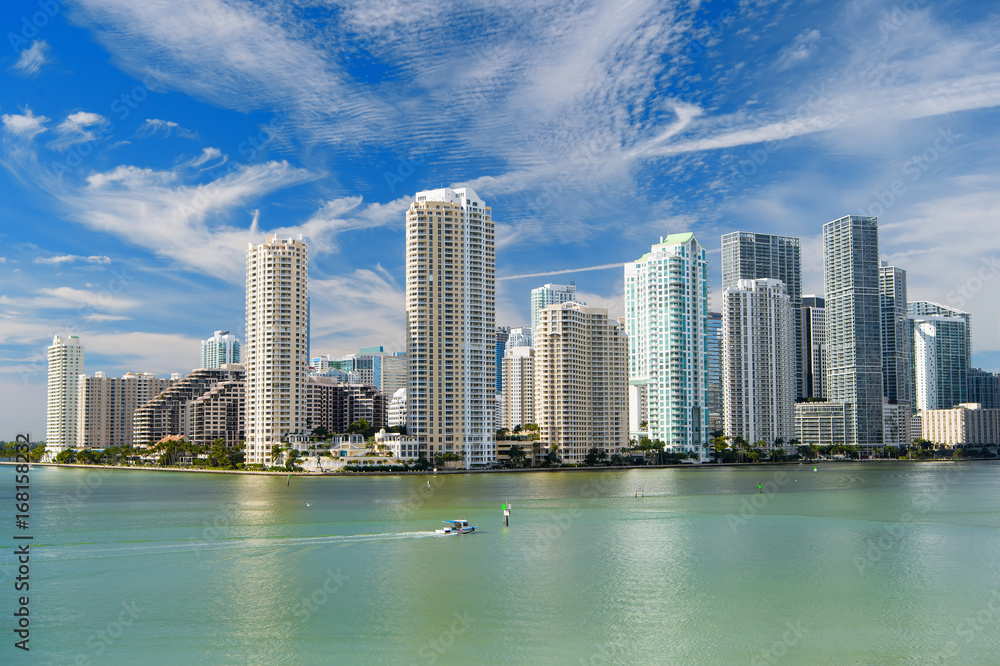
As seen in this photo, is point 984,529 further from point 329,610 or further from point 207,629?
point 207,629

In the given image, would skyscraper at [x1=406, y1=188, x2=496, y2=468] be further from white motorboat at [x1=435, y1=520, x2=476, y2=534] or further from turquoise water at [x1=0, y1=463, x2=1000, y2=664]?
white motorboat at [x1=435, y1=520, x2=476, y2=534]

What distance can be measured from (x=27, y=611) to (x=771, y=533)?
59.1 m

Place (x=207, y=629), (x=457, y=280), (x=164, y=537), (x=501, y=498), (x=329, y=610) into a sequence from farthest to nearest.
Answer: (x=457, y=280)
(x=501, y=498)
(x=164, y=537)
(x=329, y=610)
(x=207, y=629)

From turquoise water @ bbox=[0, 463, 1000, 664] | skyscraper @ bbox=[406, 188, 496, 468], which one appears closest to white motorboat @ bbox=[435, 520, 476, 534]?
turquoise water @ bbox=[0, 463, 1000, 664]

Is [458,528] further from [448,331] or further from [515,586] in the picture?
[448,331]

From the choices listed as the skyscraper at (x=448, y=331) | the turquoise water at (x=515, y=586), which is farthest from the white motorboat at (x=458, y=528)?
the skyscraper at (x=448, y=331)

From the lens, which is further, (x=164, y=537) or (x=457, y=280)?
(x=457, y=280)

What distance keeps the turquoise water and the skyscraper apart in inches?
3506

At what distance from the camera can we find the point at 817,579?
55.6 meters

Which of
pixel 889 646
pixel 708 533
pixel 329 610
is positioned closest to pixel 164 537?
pixel 329 610

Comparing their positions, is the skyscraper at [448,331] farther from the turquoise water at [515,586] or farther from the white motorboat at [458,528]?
the white motorboat at [458,528]

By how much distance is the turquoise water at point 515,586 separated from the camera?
132 ft

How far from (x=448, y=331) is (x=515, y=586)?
140m

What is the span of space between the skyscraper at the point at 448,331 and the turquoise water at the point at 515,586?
8904 centimetres
